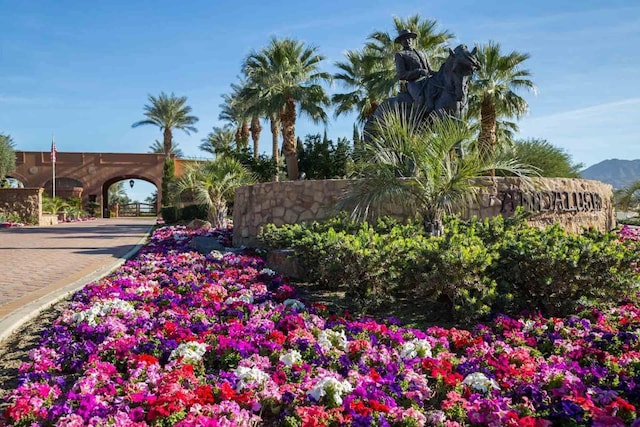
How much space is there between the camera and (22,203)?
28.2 m

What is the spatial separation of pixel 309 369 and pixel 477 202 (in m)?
6.01

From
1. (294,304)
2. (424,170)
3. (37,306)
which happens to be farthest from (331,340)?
(37,306)

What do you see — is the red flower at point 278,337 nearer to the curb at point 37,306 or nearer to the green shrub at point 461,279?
the green shrub at point 461,279

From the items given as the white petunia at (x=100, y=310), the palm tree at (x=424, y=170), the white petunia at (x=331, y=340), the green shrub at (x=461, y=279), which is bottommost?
the white petunia at (x=331, y=340)

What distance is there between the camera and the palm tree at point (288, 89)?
963 inches

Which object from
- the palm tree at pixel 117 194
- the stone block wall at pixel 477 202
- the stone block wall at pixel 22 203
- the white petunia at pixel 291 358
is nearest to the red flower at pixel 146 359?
the white petunia at pixel 291 358

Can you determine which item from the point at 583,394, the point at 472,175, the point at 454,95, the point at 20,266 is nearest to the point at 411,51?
the point at 454,95

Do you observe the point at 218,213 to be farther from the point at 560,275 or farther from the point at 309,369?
the point at 309,369

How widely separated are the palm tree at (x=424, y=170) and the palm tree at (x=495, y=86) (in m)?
15.9

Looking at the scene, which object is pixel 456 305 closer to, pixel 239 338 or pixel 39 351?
pixel 239 338

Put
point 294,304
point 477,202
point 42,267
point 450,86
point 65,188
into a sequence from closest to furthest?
point 294,304 → point 477,202 → point 42,267 → point 450,86 → point 65,188

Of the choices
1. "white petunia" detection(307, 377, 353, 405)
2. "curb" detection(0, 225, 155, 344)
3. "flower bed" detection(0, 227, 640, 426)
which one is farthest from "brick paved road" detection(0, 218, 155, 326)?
"white petunia" detection(307, 377, 353, 405)

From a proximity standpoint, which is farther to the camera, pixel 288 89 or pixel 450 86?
pixel 288 89

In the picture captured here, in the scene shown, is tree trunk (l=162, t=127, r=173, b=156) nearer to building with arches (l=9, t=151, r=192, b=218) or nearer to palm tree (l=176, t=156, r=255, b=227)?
building with arches (l=9, t=151, r=192, b=218)
